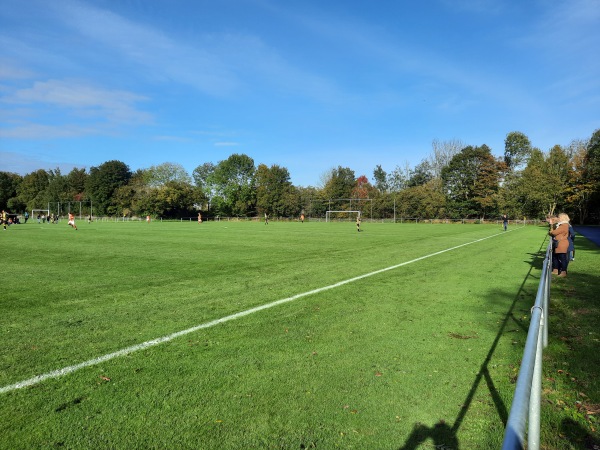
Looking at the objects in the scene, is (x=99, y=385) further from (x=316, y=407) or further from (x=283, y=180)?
(x=283, y=180)

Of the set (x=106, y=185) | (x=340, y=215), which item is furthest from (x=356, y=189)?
(x=106, y=185)

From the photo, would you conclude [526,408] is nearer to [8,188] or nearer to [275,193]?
[275,193]

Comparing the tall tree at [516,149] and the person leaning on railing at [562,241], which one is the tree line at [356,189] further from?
the person leaning on railing at [562,241]

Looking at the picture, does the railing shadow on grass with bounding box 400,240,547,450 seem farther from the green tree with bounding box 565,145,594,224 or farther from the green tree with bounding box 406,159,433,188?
the green tree with bounding box 406,159,433,188

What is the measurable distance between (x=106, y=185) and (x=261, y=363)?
392ft

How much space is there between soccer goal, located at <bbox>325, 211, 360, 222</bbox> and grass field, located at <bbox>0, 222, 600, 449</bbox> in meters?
78.6

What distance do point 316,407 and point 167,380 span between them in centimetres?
171

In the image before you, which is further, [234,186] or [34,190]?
Result: [34,190]

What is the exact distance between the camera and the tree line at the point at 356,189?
6481 centimetres

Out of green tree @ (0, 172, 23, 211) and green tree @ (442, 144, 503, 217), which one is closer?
green tree @ (442, 144, 503, 217)

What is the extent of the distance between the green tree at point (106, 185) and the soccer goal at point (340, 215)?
190 ft

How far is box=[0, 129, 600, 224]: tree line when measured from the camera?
64812 mm

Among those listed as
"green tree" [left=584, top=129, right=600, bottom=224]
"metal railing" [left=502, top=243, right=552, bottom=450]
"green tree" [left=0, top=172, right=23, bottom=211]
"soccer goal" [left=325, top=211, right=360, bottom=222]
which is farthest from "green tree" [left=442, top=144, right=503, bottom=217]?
"green tree" [left=0, top=172, right=23, bottom=211]

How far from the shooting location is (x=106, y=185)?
110m
